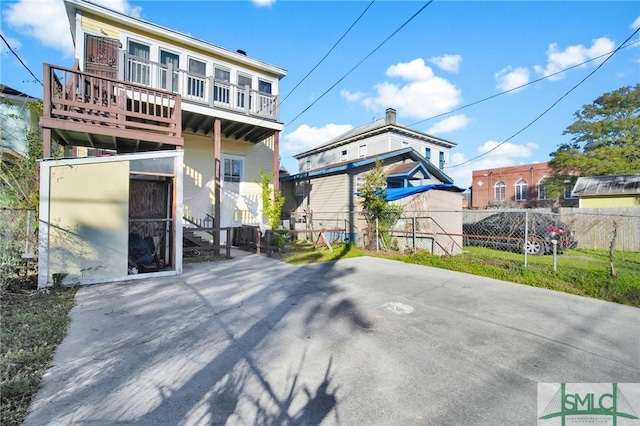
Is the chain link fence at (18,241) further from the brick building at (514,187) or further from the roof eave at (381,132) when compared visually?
the brick building at (514,187)

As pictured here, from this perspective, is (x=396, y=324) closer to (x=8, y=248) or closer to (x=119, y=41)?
(x=8, y=248)

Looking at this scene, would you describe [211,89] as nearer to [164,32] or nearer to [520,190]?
[164,32]

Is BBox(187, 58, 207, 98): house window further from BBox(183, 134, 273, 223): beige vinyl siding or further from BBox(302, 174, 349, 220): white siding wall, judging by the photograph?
BBox(302, 174, 349, 220): white siding wall

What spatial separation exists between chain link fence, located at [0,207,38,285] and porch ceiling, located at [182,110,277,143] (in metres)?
5.56

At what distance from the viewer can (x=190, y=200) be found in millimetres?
11789

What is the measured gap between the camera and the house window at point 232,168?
1327 centimetres

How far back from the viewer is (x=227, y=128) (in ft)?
39.3

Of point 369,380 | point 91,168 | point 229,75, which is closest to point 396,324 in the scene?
point 369,380

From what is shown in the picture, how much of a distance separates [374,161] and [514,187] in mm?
29300

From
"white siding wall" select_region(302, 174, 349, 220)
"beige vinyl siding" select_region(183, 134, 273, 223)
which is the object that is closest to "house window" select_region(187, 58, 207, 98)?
"beige vinyl siding" select_region(183, 134, 273, 223)

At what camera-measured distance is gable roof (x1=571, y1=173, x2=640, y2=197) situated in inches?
607

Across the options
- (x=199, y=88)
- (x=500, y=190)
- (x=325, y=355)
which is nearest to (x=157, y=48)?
(x=199, y=88)

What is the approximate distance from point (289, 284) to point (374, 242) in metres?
5.75

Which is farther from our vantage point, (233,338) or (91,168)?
(91,168)
